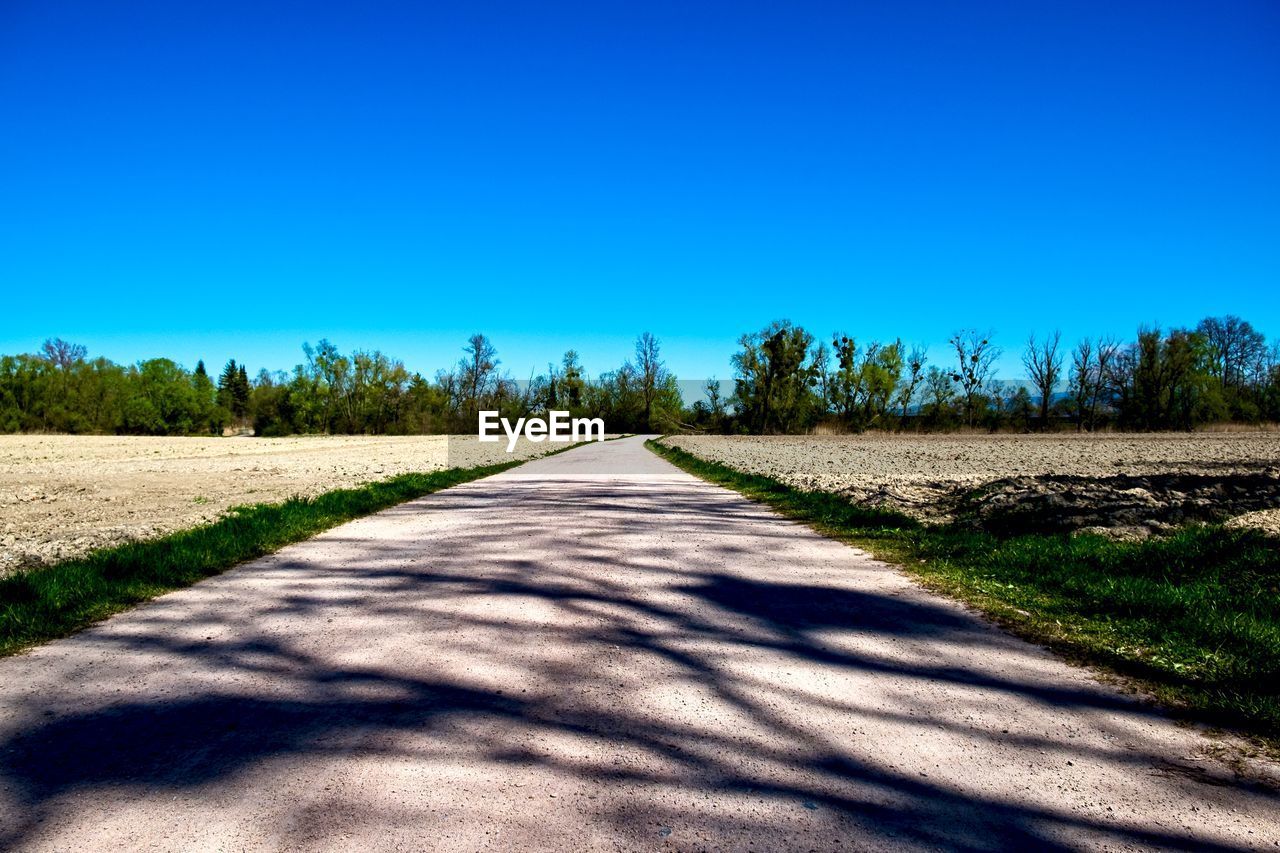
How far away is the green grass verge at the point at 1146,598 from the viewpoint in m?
3.47

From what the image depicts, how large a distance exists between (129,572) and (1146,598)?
7940mm

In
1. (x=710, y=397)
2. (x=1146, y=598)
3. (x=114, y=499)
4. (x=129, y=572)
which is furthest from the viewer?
(x=710, y=397)

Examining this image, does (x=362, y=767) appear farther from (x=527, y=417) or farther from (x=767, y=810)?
(x=527, y=417)

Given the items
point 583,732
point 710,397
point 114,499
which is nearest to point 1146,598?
point 583,732

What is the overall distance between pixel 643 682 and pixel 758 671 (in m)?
0.63

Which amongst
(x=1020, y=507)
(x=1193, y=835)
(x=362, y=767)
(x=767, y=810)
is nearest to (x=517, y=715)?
(x=362, y=767)

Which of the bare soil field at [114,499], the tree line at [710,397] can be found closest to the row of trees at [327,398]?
the tree line at [710,397]

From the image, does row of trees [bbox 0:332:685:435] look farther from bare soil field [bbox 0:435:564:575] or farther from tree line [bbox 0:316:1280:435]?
bare soil field [bbox 0:435:564:575]

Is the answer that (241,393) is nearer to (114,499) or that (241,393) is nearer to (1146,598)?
(114,499)

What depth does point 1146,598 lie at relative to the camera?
4891 mm

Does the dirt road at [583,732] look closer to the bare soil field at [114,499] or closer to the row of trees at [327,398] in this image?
the bare soil field at [114,499]

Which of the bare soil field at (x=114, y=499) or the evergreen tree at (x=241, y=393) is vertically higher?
the evergreen tree at (x=241, y=393)

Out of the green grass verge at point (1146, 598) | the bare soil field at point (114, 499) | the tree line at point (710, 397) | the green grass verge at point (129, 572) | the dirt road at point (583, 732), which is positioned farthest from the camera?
the tree line at point (710, 397)

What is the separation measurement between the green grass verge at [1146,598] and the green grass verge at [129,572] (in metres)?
6.23
